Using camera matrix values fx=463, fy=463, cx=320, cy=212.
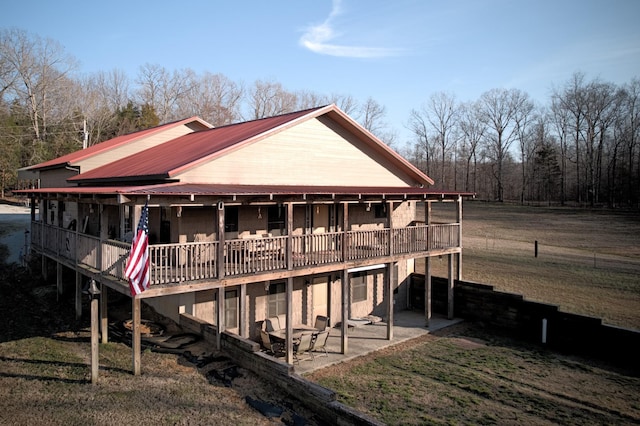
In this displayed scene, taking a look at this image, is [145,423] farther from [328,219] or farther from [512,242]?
[512,242]

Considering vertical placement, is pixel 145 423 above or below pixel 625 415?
above

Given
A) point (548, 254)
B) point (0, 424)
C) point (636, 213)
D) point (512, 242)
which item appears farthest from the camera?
point (636, 213)

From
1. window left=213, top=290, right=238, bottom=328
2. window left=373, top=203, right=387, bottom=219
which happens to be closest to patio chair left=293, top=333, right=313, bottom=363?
window left=213, top=290, right=238, bottom=328

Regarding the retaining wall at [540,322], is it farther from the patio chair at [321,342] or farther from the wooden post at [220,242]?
the wooden post at [220,242]

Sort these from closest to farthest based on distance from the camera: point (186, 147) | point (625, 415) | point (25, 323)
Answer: point (625, 415)
point (25, 323)
point (186, 147)

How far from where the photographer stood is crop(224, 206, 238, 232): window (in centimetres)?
1546

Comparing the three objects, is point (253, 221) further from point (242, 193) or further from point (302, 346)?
point (302, 346)

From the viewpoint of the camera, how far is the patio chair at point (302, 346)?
1448cm

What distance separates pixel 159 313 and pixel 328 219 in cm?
718

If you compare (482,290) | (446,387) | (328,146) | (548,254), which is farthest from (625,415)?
(548,254)

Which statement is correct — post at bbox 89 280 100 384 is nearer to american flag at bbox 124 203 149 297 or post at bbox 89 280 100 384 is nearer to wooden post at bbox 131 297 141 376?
wooden post at bbox 131 297 141 376

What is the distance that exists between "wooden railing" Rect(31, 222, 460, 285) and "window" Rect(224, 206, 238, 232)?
1036 mm

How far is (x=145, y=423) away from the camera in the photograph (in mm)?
8930

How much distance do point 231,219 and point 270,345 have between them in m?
4.31
